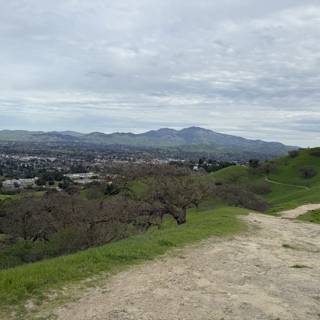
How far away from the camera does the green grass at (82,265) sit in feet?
28.8

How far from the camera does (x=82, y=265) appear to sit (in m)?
10.7

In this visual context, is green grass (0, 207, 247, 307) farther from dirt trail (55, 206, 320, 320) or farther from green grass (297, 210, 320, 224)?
green grass (297, 210, 320, 224)

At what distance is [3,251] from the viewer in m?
42.7

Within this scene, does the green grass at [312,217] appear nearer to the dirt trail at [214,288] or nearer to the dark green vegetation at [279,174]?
the dirt trail at [214,288]

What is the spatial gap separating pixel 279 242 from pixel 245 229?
7.83ft

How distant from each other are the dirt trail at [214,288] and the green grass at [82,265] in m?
0.58

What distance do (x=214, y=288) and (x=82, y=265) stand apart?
3.09m

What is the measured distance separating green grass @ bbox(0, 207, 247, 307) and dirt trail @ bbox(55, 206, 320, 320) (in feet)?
1.90

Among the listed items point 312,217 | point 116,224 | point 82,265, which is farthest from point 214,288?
point 116,224

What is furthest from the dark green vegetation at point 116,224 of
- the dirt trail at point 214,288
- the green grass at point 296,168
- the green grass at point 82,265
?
the green grass at point 296,168

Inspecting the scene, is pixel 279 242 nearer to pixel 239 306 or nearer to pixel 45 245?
pixel 239 306

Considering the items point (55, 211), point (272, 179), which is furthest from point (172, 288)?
point (272, 179)

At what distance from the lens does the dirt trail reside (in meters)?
7.90

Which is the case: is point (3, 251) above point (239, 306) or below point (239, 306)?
below
